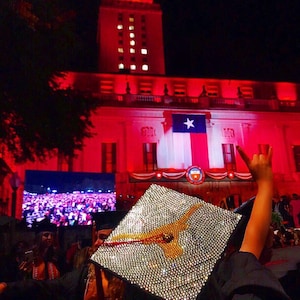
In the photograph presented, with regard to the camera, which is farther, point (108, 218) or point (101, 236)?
point (108, 218)

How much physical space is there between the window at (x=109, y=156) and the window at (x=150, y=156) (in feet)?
8.89

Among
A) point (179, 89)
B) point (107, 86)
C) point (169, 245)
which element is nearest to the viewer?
point (169, 245)

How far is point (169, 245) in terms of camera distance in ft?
5.29

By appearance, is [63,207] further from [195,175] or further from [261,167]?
[261,167]

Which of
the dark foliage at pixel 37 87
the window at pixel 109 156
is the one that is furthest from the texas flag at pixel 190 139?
the dark foliage at pixel 37 87

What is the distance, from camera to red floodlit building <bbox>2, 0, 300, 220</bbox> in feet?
82.4

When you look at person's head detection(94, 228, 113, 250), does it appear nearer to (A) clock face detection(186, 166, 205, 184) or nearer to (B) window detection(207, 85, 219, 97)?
(A) clock face detection(186, 166, 205, 184)

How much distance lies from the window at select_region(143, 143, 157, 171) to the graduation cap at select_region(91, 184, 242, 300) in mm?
25287

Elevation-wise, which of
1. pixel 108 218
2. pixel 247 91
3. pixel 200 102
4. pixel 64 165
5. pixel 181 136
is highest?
pixel 247 91

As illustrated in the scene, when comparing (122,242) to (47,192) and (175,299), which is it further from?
(47,192)

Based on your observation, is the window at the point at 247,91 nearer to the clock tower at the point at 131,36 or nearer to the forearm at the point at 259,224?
the clock tower at the point at 131,36

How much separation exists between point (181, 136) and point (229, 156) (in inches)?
193

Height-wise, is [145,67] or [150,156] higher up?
[145,67]

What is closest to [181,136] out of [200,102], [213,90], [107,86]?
[200,102]
